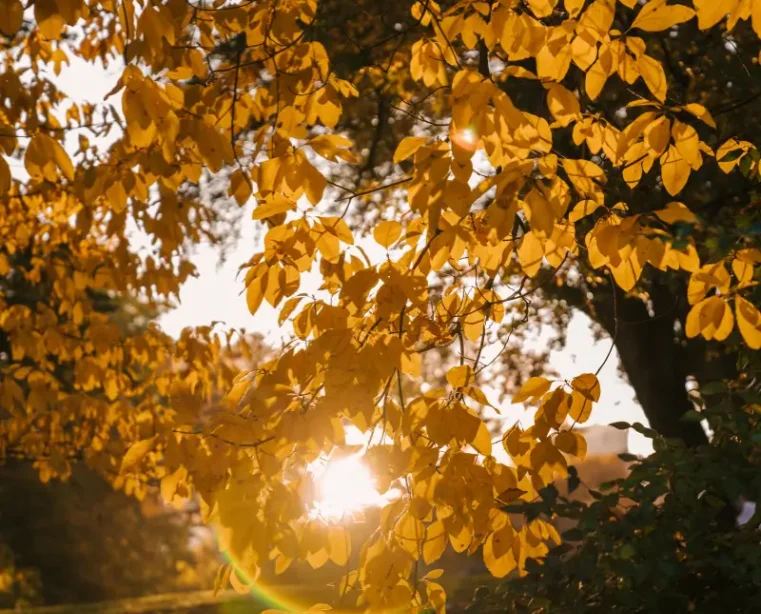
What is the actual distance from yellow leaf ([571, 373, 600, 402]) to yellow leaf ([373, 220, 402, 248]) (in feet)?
2.25

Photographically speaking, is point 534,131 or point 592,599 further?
point 592,599

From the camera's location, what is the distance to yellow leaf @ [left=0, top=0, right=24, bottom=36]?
8.12 feet

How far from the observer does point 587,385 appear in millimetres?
2605

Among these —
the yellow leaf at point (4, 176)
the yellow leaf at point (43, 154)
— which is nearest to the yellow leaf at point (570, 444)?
the yellow leaf at point (43, 154)

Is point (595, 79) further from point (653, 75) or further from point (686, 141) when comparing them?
point (686, 141)

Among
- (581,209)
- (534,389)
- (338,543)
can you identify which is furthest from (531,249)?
(338,543)

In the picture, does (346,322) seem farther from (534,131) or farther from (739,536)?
(739,536)

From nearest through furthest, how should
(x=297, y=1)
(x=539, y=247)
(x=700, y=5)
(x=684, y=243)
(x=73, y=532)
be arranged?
(x=684, y=243) → (x=700, y=5) → (x=539, y=247) → (x=297, y=1) → (x=73, y=532)

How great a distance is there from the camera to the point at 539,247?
104 inches

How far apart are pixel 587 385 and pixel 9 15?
1.97 m

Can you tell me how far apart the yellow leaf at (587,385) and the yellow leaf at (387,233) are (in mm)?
685

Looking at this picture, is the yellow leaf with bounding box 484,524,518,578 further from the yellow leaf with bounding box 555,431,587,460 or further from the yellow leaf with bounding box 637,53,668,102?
the yellow leaf with bounding box 637,53,668,102

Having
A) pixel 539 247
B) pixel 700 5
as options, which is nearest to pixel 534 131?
pixel 539 247

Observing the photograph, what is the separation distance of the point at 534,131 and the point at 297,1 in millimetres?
1428
